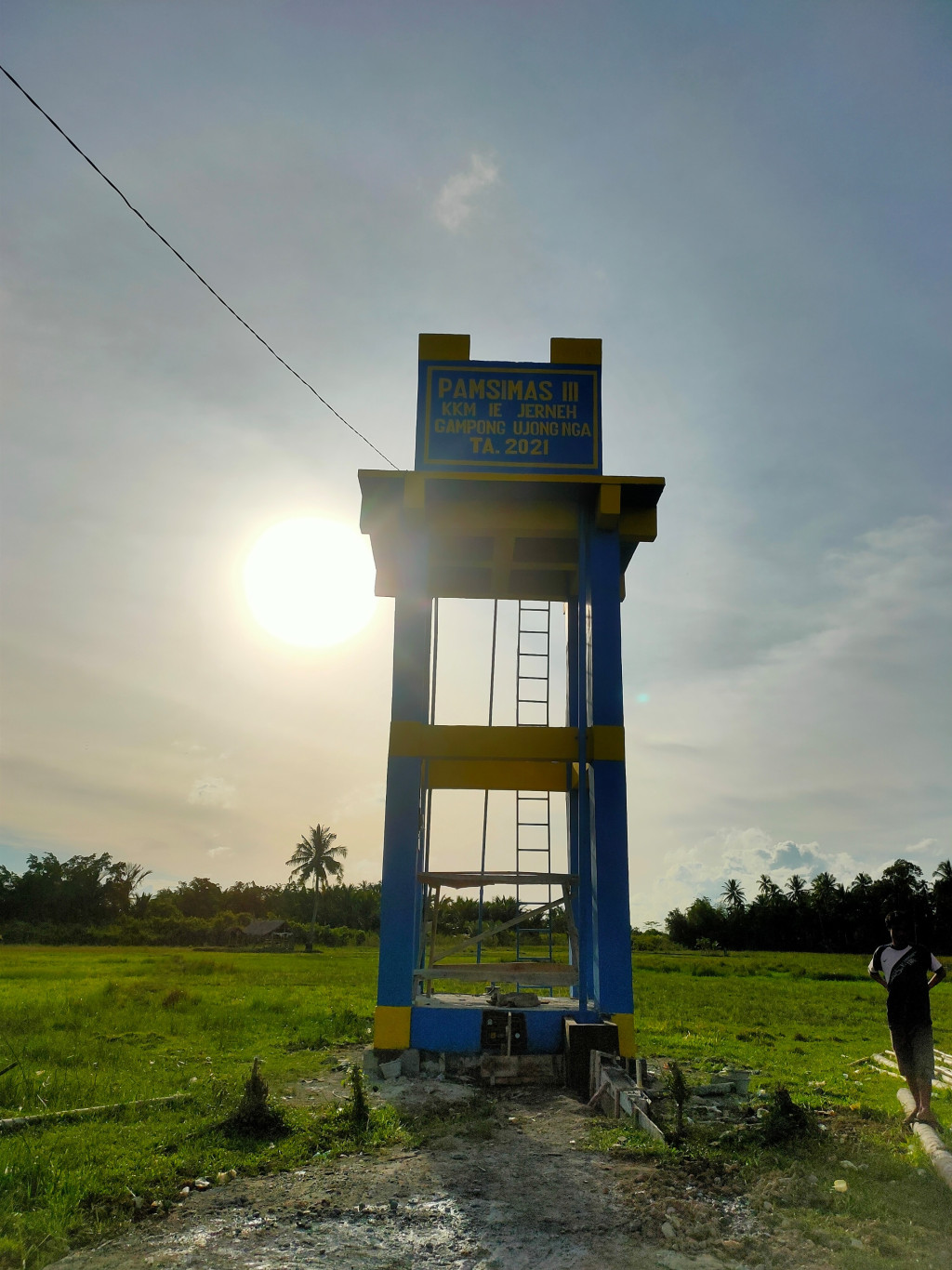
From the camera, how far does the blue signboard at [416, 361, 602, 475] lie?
14.1m

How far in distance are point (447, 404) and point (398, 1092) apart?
10780 mm

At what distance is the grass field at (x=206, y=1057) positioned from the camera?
6.44 metres

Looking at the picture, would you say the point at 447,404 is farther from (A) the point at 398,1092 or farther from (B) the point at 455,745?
(A) the point at 398,1092

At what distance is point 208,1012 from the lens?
18719 mm

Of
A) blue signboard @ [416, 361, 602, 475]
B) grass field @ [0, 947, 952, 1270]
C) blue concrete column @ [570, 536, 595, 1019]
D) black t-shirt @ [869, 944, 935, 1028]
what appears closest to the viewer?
grass field @ [0, 947, 952, 1270]

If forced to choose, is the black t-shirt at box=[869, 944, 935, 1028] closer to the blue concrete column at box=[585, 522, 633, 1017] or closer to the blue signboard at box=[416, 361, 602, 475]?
the blue concrete column at box=[585, 522, 633, 1017]

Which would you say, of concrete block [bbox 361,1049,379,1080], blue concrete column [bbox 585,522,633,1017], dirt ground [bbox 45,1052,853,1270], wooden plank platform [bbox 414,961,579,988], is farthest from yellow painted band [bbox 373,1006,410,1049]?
dirt ground [bbox 45,1052,853,1270]

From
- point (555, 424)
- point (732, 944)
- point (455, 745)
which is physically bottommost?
point (732, 944)

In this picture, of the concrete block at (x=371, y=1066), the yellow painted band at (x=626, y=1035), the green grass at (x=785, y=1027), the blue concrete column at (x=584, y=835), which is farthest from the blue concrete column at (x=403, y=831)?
the green grass at (x=785, y=1027)

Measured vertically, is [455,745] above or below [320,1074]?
above

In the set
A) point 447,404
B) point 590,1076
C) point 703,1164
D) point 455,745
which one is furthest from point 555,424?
point 703,1164

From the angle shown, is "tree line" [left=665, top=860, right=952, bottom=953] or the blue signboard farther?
"tree line" [left=665, top=860, right=952, bottom=953]

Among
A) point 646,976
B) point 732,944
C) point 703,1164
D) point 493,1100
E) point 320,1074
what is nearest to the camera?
point 703,1164

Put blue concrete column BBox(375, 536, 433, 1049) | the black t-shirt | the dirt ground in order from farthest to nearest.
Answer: blue concrete column BBox(375, 536, 433, 1049) < the black t-shirt < the dirt ground
